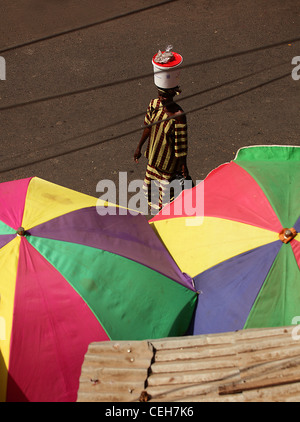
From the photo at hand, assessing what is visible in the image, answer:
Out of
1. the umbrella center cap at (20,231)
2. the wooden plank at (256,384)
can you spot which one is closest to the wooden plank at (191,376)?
the wooden plank at (256,384)

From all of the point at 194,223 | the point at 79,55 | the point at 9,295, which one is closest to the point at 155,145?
the point at 194,223

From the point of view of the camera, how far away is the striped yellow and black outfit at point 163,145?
463 cm

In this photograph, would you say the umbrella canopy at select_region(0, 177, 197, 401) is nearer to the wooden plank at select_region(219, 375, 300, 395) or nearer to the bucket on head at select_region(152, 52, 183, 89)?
the wooden plank at select_region(219, 375, 300, 395)

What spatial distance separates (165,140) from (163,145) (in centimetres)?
6

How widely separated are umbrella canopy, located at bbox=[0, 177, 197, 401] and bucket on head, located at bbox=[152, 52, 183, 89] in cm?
133

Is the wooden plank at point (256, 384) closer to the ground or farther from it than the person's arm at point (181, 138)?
closer to the ground

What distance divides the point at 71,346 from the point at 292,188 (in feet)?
5.71

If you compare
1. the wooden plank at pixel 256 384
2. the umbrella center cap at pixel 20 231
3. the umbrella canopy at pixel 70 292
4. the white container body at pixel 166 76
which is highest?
the white container body at pixel 166 76

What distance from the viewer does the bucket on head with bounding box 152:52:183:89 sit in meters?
4.33

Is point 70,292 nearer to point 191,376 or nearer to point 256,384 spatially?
point 191,376

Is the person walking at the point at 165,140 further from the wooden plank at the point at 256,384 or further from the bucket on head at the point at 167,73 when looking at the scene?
the wooden plank at the point at 256,384

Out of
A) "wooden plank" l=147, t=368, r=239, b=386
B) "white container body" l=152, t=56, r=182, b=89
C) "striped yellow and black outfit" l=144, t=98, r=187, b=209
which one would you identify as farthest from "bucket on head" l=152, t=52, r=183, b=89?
"wooden plank" l=147, t=368, r=239, b=386

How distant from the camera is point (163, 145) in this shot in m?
4.78

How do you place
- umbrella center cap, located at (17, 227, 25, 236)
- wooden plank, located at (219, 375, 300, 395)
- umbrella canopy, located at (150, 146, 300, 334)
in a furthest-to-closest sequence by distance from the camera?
umbrella center cap, located at (17, 227, 25, 236)
umbrella canopy, located at (150, 146, 300, 334)
wooden plank, located at (219, 375, 300, 395)
